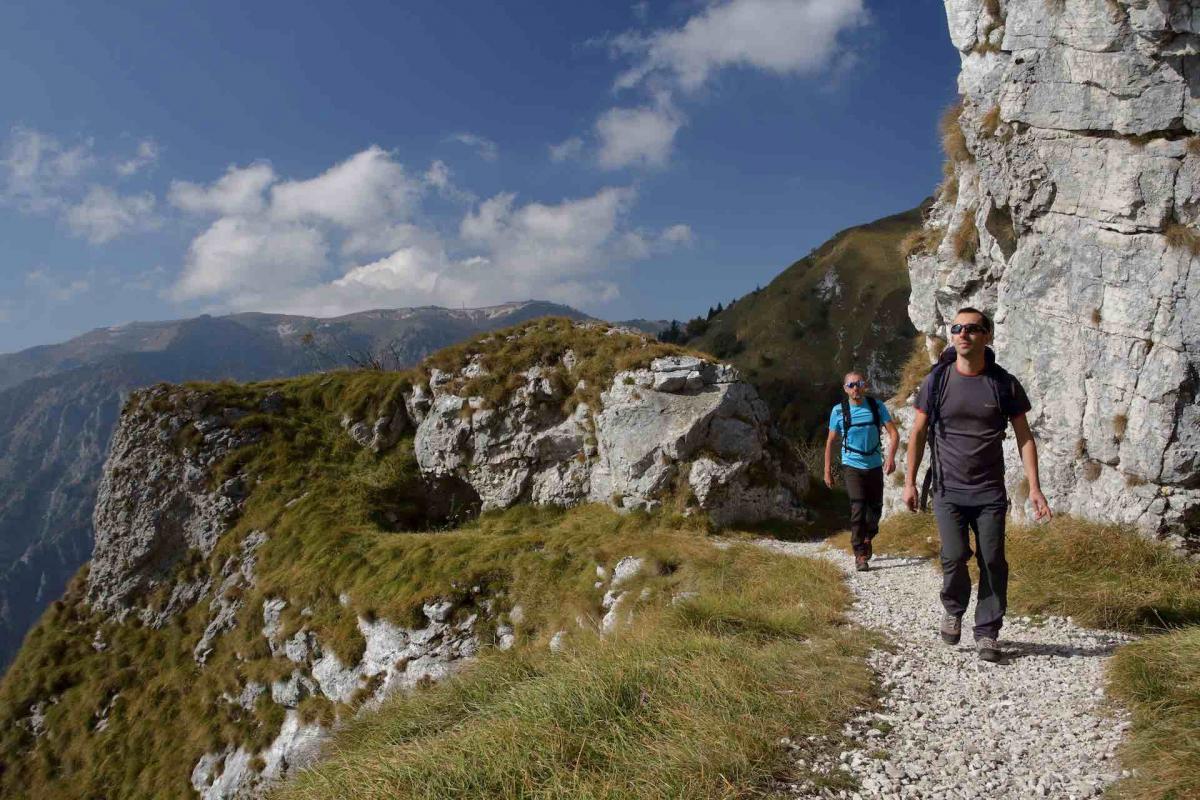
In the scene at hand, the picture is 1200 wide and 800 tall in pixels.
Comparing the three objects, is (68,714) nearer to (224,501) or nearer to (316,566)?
(224,501)

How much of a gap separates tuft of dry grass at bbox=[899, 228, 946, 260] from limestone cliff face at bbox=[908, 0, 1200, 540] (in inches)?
116

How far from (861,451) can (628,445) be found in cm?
850

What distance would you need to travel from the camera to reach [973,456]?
6586 mm

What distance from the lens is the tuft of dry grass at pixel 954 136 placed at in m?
15.6

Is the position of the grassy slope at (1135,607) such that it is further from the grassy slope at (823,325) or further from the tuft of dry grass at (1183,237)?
the grassy slope at (823,325)

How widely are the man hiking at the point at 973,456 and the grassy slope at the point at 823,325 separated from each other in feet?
239

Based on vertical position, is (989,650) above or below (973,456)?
below

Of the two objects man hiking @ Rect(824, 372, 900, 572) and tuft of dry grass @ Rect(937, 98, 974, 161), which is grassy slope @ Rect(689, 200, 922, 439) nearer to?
tuft of dry grass @ Rect(937, 98, 974, 161)

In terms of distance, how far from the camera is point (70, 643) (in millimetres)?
24375

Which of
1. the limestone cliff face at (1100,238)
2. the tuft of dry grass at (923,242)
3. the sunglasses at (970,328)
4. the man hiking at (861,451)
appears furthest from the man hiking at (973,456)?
the tuft of dry grass at (923,242)

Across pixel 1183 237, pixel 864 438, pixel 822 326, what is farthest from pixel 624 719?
pixel 822 326

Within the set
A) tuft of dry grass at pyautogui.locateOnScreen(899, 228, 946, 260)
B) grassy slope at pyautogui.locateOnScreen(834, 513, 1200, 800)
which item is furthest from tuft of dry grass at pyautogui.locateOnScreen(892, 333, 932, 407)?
grassy slope at pyautogui.locateOnScreen(834, 513, 1200, 800)

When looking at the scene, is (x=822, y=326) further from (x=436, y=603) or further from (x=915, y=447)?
(x=915, y=447)

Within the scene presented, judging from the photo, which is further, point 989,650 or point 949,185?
point 949,185
